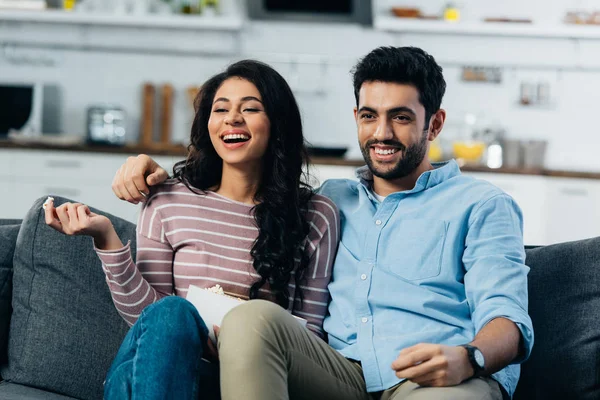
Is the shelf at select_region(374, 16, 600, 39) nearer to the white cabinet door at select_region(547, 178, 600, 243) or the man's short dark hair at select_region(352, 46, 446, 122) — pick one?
the white cabinet door at select_region(547, 178, 600, 243)

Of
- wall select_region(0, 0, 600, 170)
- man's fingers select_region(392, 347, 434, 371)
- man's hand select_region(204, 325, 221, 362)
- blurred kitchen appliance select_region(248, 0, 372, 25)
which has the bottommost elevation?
man's hand select_region(204, 325, 221, 362)

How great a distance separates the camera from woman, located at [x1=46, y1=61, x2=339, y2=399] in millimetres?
1917

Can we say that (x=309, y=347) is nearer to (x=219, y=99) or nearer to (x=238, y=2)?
(x=219, y=99)

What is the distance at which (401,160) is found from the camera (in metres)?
1.95

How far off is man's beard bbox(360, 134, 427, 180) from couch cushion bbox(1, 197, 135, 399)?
70cm

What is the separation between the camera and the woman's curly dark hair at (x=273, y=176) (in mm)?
1932

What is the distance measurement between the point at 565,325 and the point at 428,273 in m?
0.37

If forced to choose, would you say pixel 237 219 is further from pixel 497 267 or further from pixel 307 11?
pixel 307 11

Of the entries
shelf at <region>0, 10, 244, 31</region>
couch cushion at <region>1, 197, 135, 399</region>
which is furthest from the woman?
shelf at <region>0, 10, 244, 31</region>

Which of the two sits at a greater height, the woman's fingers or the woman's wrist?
the woman's fingers

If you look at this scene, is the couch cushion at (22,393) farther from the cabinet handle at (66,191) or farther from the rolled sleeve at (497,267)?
the cabinet handle at (66,191)

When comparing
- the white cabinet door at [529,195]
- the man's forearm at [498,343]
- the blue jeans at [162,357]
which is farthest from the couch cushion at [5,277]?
the white cabinet door at [529,195]

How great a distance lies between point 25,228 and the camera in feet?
6.66

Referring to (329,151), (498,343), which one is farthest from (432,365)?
(329,151)
